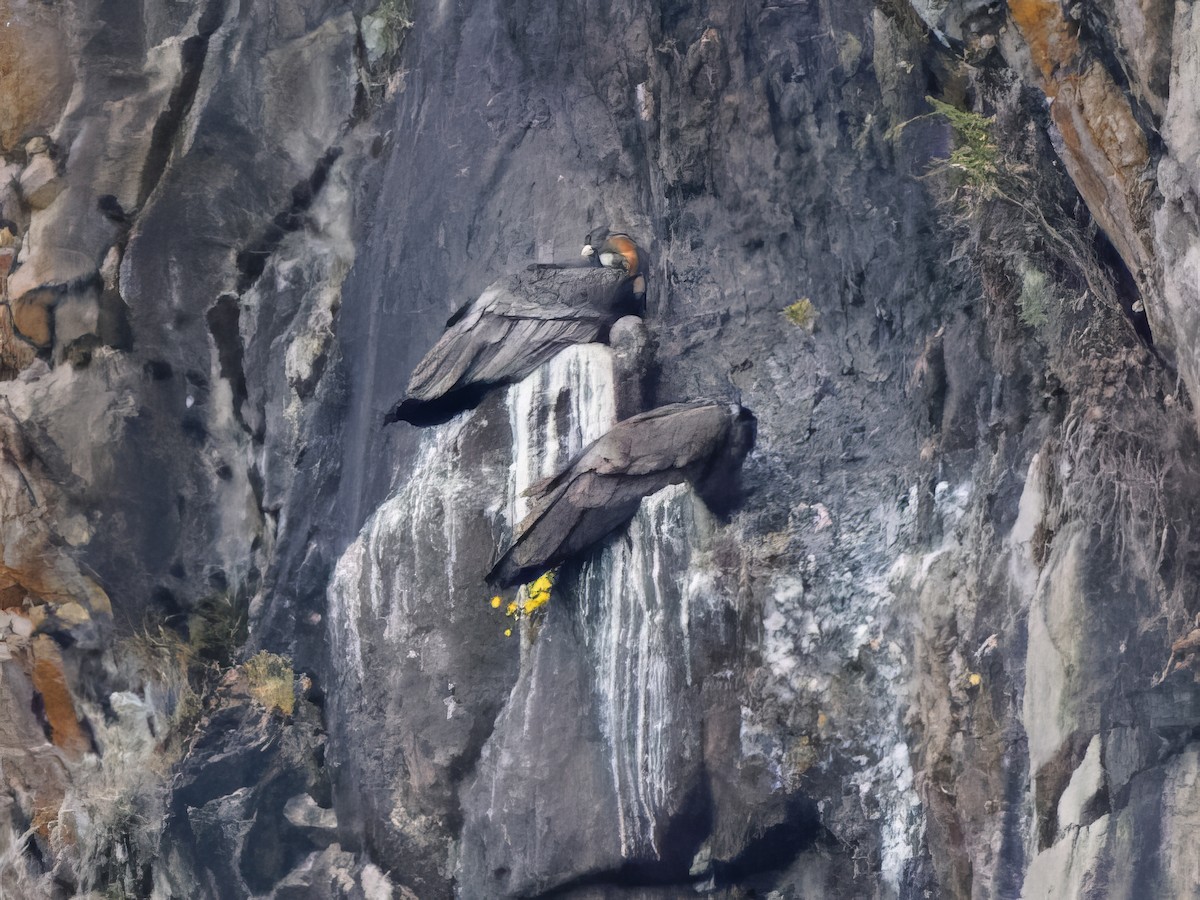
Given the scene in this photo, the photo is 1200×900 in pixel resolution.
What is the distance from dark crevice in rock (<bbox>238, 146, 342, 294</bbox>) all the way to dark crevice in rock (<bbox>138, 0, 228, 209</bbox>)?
0.68 metres

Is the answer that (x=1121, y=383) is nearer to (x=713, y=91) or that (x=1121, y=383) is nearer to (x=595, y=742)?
(x=713, y=91)

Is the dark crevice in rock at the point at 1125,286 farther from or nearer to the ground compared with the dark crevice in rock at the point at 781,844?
farther from the ground

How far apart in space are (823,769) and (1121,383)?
2132 mm

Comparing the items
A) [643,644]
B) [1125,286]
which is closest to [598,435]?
[643,644]

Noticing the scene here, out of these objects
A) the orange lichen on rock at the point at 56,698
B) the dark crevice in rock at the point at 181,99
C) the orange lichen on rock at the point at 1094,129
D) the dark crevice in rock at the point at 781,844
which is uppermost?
the dark crevice in rock at the point at 181,99

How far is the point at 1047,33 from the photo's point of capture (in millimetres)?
3922

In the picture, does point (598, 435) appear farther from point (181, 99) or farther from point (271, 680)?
point (181, 99)

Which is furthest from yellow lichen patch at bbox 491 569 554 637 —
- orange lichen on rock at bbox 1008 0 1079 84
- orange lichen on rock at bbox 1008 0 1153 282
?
Result: orange lichen on rock at bbox 1008 0 1079 84

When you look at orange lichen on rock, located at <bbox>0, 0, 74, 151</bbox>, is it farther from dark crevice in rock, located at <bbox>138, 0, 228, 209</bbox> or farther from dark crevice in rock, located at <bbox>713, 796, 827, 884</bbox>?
dark crevice in rock, located at <bbox>713, 796, 827, 884</bbox>

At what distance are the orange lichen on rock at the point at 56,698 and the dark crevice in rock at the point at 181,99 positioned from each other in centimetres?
264

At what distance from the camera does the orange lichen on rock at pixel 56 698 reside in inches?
223

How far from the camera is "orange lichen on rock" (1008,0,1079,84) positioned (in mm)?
3846

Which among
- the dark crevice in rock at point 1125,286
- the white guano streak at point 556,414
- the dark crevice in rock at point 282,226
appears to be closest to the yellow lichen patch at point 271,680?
the white guano streak at point 556,414

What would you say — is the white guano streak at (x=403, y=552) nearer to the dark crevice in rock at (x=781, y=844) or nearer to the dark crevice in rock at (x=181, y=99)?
the dark crevice in rock at (x=781, y=844)
